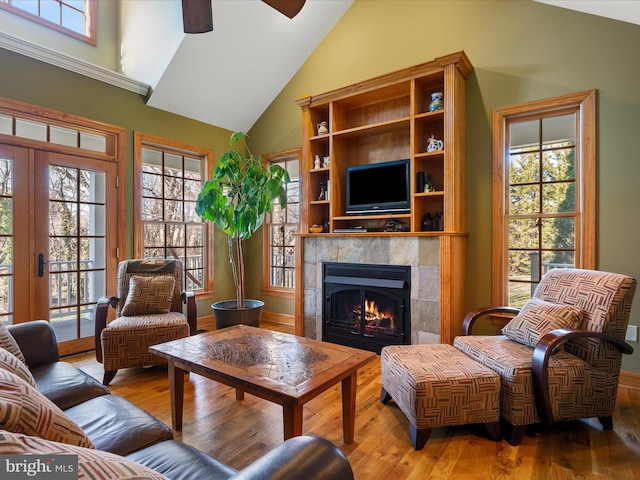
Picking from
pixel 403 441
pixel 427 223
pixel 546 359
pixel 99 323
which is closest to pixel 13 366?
pixel 403 441

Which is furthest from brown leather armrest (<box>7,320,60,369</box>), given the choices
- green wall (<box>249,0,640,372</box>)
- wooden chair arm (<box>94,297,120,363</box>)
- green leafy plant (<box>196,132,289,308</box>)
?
green wall (<box>249,0,640,372</box>)

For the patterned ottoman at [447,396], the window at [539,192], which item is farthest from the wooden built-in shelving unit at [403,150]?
the patterned ottoman at [447,396]

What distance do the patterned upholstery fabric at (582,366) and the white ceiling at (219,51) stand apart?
157 inches

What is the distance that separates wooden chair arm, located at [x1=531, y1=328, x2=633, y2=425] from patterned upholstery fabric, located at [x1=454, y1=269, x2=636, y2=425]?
0.03 meters

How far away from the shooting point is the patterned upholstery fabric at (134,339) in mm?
2705

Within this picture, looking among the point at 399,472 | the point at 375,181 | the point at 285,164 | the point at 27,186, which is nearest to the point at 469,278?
the point at 375,181

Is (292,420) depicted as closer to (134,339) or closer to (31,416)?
(31,416)

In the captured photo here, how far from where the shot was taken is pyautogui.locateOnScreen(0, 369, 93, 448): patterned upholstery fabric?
612mm

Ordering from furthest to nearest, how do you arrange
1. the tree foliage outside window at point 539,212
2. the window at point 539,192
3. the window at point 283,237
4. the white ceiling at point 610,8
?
the window at point 283,237
the tree foliage outside window at point 539,212
the window at point 539,192
the white ceiling at point 610,8

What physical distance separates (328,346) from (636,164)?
2782 millimetres

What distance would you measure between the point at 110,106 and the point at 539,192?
4.47 m

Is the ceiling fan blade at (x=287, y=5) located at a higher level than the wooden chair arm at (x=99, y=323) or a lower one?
higher

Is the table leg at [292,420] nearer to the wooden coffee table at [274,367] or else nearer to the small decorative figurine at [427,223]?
the wooden coffee table at [274,367]

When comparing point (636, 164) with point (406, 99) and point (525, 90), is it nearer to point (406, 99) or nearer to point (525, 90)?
point (525, 90)
